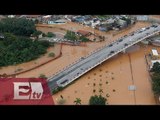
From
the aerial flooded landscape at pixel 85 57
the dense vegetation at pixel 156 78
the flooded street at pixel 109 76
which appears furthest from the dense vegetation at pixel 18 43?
the dense vegetation at pixel 156 78

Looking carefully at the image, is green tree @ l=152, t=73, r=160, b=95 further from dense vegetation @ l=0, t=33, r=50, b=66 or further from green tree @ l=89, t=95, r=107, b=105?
dense vegetation @ l=0, t=33, r=50, b=66

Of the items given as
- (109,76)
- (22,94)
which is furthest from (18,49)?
(109,76)

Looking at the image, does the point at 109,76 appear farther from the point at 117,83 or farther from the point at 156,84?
the point at 156,84

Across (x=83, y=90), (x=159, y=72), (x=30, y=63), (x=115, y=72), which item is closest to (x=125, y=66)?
(x=115, y=72)

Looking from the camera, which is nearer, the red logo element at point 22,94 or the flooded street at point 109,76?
the red logo element at point 22,94

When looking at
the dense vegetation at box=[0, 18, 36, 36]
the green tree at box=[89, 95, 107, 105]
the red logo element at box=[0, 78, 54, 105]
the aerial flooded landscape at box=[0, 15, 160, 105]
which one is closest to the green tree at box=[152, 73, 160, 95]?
the aerial flooded landscape at box=[0, 15, 160, 105]

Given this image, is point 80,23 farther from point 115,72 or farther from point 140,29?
point 115,72

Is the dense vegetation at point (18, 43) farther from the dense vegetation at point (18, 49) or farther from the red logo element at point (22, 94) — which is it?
the red logo element at point (22, 94)
